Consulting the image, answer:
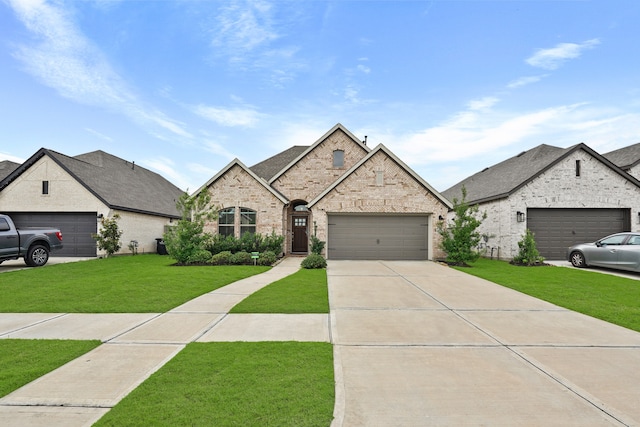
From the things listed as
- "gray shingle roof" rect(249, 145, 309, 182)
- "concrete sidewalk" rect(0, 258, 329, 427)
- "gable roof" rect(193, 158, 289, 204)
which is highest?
"gray shingle roof" rect(249, 145, 309, 182)

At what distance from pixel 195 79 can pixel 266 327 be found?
559 inches

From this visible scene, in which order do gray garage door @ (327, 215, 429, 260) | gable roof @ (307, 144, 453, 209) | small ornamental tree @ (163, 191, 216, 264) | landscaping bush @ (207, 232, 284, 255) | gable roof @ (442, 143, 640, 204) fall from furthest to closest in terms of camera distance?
1. gray garage door @ (327, 215, 429, 260)
2. gable roof @ (307, 144, 453, 209)
3. gable roof @ (442, 143, 640, 204)
4. landscaping bush @ (207, 232, 284, 255)
5. small ornamental tree @ (163, 191, 216, 264)

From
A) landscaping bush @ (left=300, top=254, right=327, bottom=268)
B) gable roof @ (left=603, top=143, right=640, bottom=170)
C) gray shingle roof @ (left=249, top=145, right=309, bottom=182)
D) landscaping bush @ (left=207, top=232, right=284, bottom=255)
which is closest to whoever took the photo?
landscaping bush @ (left=300, top=254, right=327, bottom=268)

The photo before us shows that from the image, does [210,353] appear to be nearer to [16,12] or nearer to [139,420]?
[139,420]

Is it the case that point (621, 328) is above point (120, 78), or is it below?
below

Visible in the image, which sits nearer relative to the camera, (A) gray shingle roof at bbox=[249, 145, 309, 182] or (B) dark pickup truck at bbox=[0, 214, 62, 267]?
(B) dark pickup truck at bbox=[0, 214, 62, 267]

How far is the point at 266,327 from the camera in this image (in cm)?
517

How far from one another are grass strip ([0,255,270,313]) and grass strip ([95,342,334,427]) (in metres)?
3.34

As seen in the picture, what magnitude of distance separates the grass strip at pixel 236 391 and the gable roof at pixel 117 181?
17.3 m

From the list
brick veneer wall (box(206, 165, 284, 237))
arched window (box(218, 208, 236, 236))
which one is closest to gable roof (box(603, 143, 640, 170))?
brick veneer wall (box(206, 165, 284, 237))

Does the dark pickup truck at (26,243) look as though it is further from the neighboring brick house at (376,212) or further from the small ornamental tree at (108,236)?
the neighboring brick house at (376,212)

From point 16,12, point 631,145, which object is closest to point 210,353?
point 16,12

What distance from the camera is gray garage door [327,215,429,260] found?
16.1m

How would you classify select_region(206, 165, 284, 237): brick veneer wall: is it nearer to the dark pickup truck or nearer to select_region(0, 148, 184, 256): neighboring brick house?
select_region(0, 148, 184, 256): neighboring brick house
